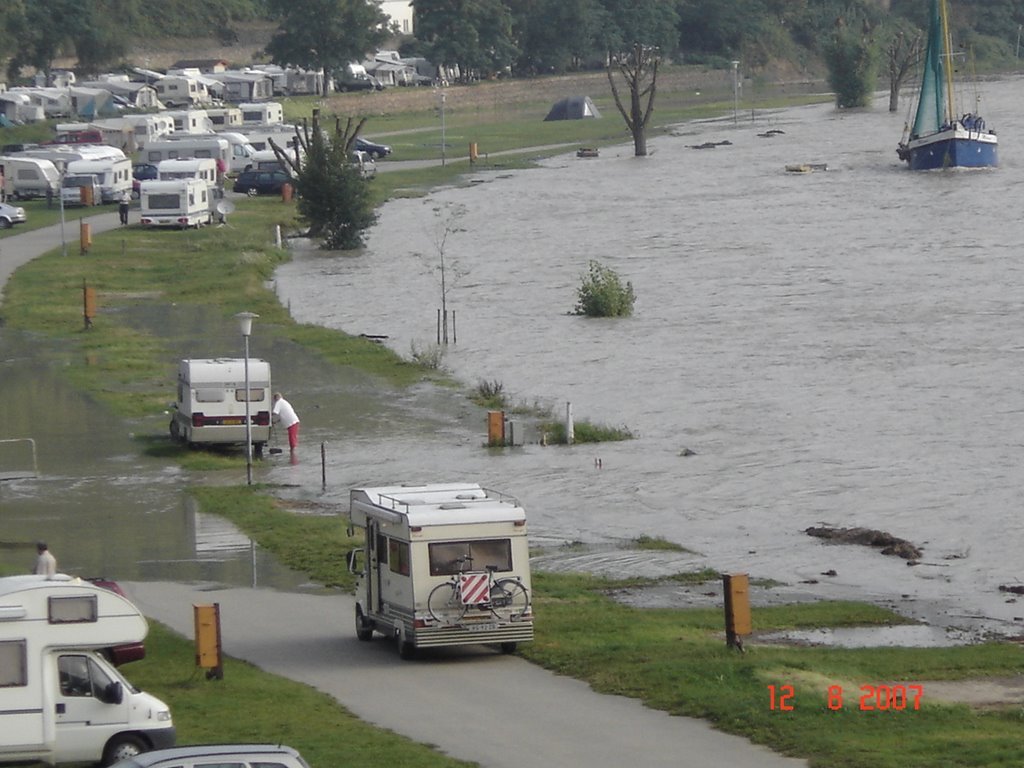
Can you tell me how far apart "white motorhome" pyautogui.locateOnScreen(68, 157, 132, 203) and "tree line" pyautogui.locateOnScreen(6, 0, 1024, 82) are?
43.3 m

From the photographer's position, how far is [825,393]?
136 feet

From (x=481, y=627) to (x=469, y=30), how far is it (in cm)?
13630

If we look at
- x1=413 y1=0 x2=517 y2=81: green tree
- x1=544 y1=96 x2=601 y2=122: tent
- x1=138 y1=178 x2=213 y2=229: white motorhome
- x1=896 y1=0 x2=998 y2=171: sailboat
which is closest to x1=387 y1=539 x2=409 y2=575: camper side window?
x1=138 y1=178 x2=213 y2=229: white motorhome

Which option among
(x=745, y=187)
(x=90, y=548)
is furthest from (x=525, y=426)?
(x=745, y=187)

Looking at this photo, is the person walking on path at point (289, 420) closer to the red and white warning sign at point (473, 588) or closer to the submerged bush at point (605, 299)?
the red and white warning sign at point (473, 588)

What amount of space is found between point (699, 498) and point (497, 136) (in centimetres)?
10219

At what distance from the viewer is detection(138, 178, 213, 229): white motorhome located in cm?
7419

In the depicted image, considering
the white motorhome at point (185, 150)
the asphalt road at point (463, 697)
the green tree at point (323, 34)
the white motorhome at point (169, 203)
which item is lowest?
the asphalt road at point (463, 697)

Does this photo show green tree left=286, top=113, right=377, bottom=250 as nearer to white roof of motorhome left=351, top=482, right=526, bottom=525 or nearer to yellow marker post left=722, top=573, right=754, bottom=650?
white roof of motorhome left=351, top=482, right=526, bottom=525

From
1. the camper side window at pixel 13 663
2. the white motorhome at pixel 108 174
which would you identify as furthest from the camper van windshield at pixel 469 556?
the white motorhome at pixel 108 174

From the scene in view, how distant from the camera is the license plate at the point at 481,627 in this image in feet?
66.9

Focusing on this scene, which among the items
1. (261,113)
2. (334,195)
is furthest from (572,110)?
(334,195)

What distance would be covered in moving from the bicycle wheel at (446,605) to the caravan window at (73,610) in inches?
196

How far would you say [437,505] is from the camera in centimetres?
2088
